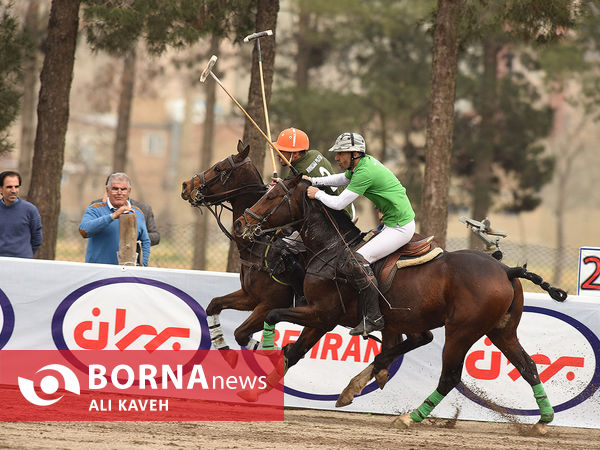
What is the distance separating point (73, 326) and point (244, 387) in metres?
2.01

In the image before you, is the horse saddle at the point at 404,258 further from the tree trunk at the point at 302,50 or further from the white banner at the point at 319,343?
the tree trunk at the point at 302,50

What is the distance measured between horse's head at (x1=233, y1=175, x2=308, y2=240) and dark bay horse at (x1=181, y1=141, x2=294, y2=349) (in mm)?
518

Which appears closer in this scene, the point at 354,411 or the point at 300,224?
the point at 300,224

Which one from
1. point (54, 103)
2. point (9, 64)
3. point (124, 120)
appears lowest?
point (54, 103)

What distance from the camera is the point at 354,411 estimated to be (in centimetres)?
1033

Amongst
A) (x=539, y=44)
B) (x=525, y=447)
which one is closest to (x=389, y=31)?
(x=539, y=44)

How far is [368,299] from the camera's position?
8914 mm

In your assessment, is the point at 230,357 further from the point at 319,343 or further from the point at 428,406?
the point at 428,406

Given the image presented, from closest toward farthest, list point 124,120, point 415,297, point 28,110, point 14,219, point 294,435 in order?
point 294,435 < point 415,297 < point 14,219 < point 28,110 < point 124,120

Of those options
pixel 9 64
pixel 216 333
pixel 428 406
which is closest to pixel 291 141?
pixel 216 333

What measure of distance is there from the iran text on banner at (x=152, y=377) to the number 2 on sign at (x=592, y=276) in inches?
139

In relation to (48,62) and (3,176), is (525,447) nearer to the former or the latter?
(3,176)

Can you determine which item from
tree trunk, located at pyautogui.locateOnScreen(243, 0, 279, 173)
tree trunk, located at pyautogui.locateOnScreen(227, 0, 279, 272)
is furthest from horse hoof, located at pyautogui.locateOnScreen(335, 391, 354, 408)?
tree trunk, located at pyautogui.locateOnScreen(243, 0, 279, 173)

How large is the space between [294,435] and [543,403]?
108 inches
